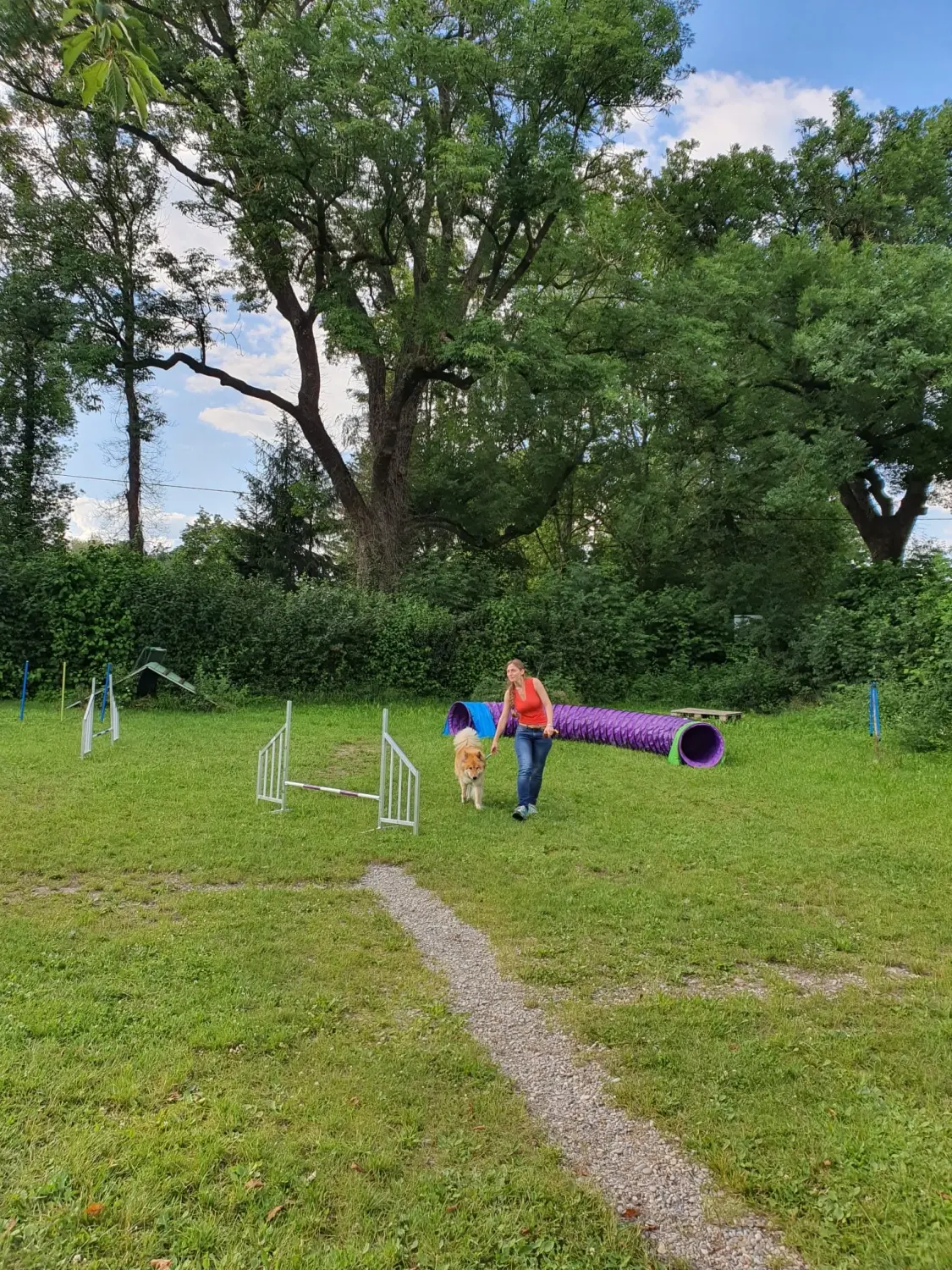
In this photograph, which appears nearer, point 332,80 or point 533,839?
point 533,839

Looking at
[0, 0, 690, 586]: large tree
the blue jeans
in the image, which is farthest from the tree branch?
the blue jeans

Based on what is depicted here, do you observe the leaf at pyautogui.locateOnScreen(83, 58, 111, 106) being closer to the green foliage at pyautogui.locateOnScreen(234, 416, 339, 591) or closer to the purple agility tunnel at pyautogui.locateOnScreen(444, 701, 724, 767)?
the purple agility tunnel at pyautogui.locateOnScreen(444, 701, 724, 767)

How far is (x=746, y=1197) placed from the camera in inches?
99.7

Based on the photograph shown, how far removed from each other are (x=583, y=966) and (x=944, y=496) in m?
22.7

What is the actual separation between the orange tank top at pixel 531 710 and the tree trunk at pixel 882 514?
16.7 metres

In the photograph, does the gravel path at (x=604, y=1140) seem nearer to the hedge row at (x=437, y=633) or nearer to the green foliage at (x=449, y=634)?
the green foliage at (x=449, y=634)

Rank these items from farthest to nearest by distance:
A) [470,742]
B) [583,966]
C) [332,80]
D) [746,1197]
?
[332,80], [470,742], [583,966], [746,1197]

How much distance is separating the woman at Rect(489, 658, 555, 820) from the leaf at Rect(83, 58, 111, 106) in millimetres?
6078

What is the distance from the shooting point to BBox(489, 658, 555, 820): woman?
25.3 feet

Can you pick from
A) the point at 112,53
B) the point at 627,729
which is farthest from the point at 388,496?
the point at 112,53

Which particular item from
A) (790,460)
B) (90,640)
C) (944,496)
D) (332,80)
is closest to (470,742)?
(90,640)

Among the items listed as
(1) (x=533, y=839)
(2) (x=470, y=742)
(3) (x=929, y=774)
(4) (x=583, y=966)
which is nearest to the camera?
(4) (x=583, y=966)

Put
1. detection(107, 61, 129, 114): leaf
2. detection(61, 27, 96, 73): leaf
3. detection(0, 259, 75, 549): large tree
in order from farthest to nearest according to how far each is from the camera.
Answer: detection(0, 259, 75, 549): large tree → detection(107, 61, 129, 114): leaf → detection(61, 27, 96, 73): leaf

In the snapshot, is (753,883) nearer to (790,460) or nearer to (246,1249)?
(246,1249)
